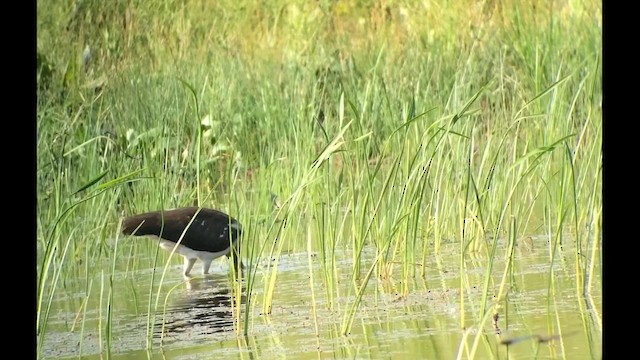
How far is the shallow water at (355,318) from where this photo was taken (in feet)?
13.0

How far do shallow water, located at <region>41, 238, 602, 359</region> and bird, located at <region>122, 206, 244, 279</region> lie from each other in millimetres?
171

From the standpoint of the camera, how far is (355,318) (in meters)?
4.28

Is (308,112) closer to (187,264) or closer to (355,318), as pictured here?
(187,264)

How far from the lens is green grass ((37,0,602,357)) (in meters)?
4.82

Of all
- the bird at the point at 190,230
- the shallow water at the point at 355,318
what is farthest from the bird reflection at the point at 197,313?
the bird at the point at 190,230

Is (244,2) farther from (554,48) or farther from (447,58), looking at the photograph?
(554,48)

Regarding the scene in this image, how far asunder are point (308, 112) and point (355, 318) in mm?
1336

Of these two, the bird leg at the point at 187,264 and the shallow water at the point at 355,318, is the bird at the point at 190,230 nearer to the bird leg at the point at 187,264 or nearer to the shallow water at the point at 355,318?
the bird leg at the point at 187,264

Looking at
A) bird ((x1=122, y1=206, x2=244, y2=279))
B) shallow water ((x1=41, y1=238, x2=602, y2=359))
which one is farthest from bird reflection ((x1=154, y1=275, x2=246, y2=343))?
bird ((x1=122, y1=206, x2=244, y2=279))

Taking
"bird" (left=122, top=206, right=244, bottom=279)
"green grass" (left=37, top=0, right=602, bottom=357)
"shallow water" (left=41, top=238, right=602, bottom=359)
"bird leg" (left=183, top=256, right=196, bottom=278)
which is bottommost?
"shallow water" (left=41, top=238, right=602, bottom=359)

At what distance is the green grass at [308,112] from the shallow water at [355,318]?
79 millimetres

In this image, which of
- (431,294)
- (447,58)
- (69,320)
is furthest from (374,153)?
(69,320)

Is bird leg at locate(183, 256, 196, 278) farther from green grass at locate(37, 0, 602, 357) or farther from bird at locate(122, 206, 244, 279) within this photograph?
green grass at locate(37, 0, 602, 357)
